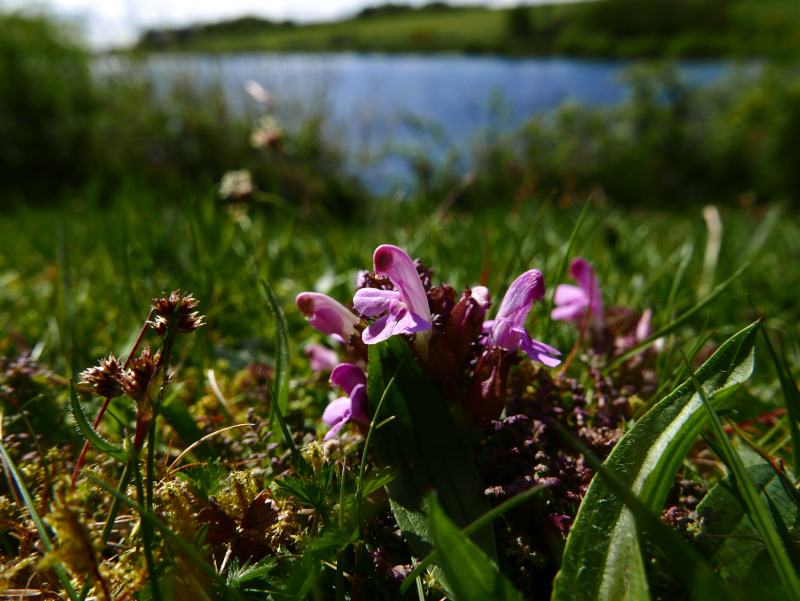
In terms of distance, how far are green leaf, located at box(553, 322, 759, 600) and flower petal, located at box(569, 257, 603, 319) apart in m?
0.51

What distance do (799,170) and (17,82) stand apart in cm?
1419

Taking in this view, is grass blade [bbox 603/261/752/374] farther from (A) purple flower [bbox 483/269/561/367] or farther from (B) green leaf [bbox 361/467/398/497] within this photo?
(B) green leaf [bbox 361/467/398/497]

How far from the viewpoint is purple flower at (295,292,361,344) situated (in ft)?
3.05

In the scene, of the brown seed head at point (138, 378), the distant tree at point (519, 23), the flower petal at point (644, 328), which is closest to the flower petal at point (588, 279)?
the flower petal at point (644, 328)

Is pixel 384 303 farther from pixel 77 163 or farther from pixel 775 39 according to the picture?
pixel 775 39

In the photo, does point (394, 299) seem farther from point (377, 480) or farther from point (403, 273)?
point (377, 480)

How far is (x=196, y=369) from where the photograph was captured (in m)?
1.34

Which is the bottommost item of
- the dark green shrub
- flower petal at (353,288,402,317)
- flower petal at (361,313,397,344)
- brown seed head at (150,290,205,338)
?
flower petal at (361,313,397,344)

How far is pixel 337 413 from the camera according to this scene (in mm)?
844

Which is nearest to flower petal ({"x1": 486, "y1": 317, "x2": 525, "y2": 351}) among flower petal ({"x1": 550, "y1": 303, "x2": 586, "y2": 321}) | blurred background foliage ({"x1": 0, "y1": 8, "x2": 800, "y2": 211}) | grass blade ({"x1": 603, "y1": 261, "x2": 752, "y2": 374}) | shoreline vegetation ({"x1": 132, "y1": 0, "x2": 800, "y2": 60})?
grass blade ({"x1": 603, "y1": 261, "x2": 752, "y2": 374})

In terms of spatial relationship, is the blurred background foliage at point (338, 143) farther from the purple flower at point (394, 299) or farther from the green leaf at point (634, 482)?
the green leaf at point (634, 482)

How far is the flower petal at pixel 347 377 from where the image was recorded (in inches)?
34.4

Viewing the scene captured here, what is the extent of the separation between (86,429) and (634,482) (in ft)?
2.67

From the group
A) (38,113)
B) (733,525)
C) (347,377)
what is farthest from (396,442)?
(38,113)
